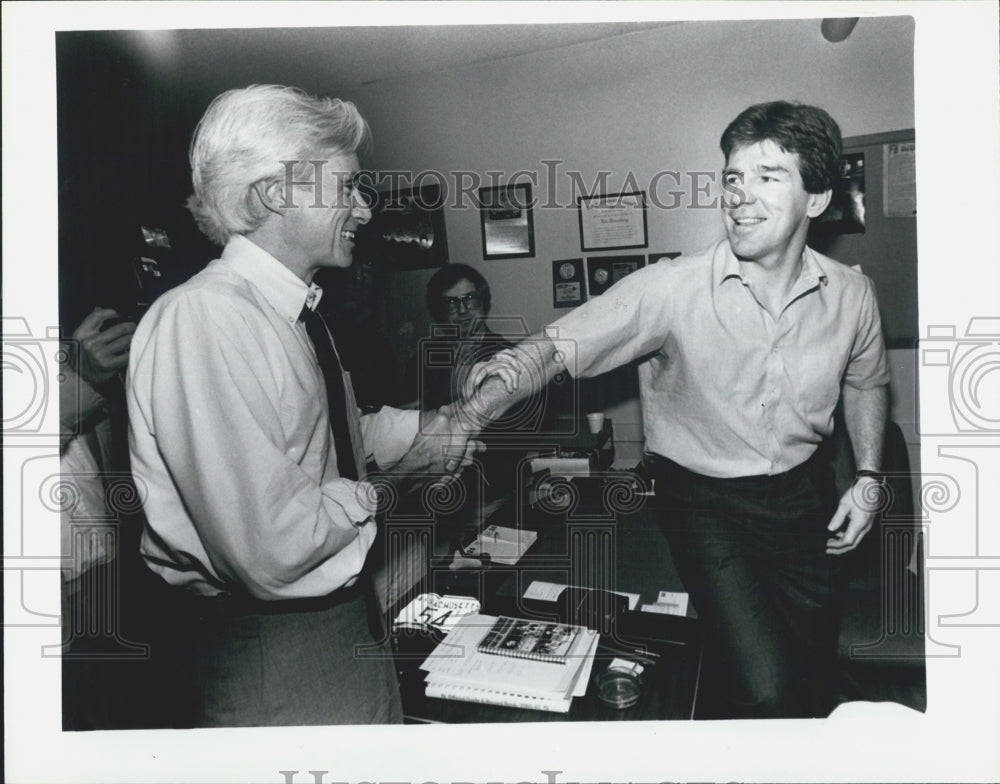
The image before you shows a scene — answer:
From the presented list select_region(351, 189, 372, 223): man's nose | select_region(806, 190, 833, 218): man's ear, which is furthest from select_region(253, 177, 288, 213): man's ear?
select_region(806, 190, 833, 218): man's ear

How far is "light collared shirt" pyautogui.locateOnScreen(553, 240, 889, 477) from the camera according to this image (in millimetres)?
1755

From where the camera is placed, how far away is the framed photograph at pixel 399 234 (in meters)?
1.76

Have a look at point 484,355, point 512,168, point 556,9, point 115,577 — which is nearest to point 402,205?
point 512,168

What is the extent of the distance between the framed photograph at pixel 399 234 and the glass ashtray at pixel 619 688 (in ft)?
2.91

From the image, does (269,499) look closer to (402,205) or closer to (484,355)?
(484,355)

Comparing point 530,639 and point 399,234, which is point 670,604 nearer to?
point 530,639

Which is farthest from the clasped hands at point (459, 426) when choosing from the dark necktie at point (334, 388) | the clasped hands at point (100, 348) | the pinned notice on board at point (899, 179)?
the pinned notice on board at point (899, 179)

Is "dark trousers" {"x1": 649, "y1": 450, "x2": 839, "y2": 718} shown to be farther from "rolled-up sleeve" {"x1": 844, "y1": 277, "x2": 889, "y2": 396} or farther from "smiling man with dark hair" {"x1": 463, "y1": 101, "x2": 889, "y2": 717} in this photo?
"rolled-up sleeve" {"x1": 844, "y1": 277, "x2": 889, "y2": 396}

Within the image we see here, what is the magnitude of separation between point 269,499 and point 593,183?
0.90 m

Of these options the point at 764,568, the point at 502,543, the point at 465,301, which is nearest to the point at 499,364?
the point at 465,301

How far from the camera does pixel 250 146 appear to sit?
67.7 inches

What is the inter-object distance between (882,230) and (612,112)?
610 millimetres

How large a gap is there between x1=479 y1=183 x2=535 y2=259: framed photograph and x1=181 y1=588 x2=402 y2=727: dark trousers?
29.7 inches

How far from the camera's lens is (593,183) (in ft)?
5.78
